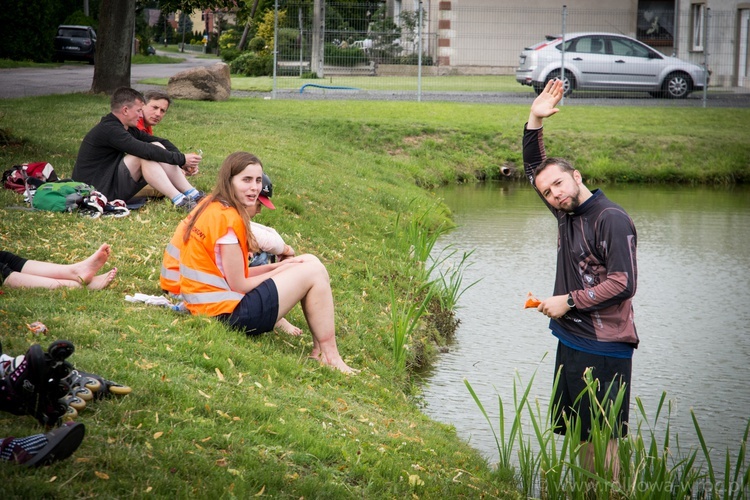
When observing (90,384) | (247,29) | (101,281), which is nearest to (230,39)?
(247,29)

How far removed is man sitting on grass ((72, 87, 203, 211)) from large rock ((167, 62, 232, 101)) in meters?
11.8

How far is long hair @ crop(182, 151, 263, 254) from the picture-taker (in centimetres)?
553

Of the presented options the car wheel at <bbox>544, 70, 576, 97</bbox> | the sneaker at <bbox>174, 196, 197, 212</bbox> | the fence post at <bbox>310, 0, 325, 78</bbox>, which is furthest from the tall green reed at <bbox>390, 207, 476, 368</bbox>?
the fence post at <bbox>310, 0, 325, 78</bbox>

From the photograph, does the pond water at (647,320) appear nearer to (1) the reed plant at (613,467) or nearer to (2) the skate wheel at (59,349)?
(1) the reed plant at (613,467)

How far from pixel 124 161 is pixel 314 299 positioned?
3.46 meters

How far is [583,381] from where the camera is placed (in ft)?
15.4

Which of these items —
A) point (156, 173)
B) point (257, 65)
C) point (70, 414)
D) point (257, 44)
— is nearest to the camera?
point (70, 414)

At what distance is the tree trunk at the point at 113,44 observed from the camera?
17219 millimetres

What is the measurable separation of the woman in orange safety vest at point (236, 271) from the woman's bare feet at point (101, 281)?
2.05 ft

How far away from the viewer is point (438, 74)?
32.8 metres

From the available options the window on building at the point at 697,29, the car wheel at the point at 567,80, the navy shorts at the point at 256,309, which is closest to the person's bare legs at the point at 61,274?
the navy shorts at the point at 256,309

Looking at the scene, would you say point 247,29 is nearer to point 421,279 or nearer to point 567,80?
point 567,80

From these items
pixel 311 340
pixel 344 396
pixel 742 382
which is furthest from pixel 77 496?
pixel 742 382

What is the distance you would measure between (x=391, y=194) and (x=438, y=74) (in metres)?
20.7
